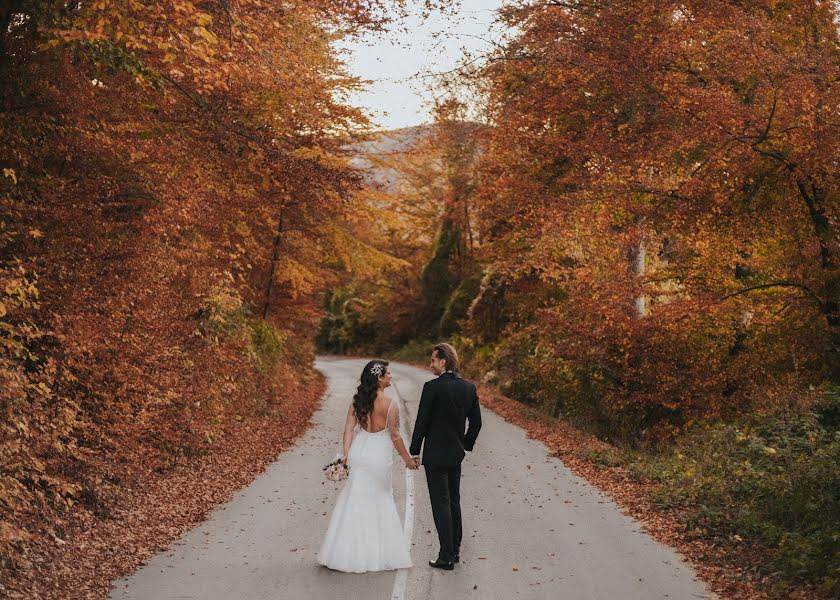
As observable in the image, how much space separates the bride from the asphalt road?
0.16 m

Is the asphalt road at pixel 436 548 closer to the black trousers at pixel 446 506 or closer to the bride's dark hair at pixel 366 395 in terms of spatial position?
the black trousers at pixel 446 506

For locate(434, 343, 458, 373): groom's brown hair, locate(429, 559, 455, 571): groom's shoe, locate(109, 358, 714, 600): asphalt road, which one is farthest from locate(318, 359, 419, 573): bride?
locate(434, 343, 458, 373): groom's brown hair

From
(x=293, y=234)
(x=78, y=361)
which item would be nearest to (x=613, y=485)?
(x=78, y=361)

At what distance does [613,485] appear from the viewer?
12.7 m

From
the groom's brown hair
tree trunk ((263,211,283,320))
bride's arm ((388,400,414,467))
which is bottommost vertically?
bride's arm ((388,400,414,467))

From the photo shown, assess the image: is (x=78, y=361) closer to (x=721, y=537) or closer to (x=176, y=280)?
(x=176, y=280)

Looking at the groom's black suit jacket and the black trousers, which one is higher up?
the groom's black suit jacket

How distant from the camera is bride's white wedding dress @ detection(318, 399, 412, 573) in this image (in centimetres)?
778

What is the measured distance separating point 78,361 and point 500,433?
449 inches

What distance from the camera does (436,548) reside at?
8672mm

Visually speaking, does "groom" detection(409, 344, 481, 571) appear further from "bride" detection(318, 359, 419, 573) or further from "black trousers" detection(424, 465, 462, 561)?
"bride" detection(318, 359, 419, 573)

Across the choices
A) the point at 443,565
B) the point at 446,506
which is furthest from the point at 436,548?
the point at 446,506

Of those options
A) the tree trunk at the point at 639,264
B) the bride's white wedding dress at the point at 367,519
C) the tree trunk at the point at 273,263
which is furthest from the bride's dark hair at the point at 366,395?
the tree trunk at the point at 273,263

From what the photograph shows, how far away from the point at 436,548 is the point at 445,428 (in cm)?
144
